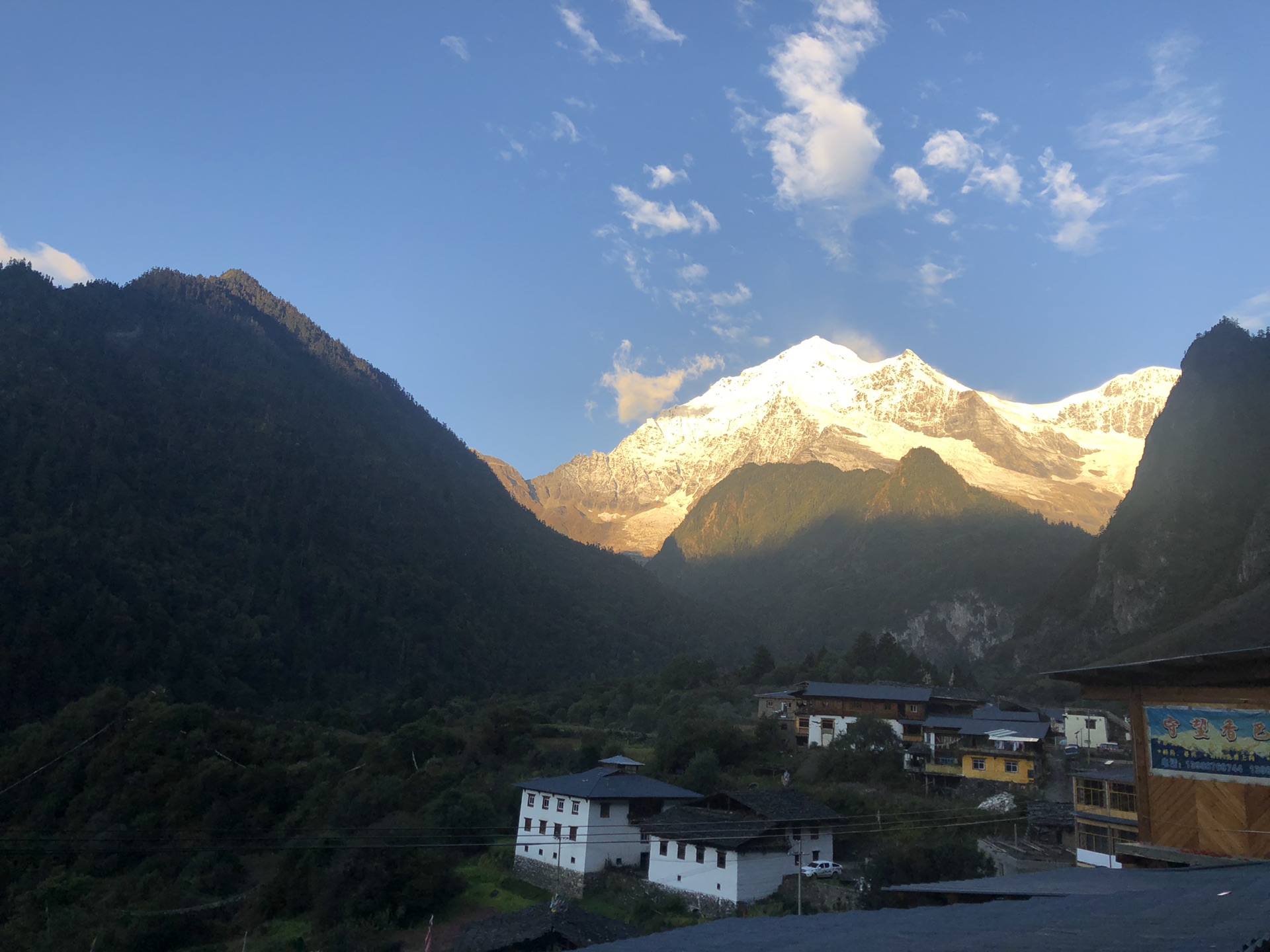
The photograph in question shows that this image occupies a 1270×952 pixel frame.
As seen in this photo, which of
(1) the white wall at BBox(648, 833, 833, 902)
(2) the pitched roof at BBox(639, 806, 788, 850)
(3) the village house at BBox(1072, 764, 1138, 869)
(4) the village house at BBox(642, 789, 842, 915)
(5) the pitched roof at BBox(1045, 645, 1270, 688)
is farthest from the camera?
(2) the pitched roof at BBox(639, 806, 788, 850)

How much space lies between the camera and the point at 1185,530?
96.0 m

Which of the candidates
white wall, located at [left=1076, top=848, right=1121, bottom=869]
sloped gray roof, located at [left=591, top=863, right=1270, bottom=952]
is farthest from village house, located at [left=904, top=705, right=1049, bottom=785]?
sloped gray roof, located at [left=591, top=863, right=1270, bottom=952]

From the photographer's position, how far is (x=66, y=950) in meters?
26.0

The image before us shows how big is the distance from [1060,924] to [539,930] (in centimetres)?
1771

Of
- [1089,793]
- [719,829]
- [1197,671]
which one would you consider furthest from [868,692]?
[1197,671]

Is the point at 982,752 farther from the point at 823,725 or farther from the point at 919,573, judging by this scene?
the point at 919,573

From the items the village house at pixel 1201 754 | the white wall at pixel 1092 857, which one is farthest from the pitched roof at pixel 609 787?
the village house at pixel 1201 754

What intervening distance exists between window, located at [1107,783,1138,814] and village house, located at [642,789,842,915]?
9.67 metres

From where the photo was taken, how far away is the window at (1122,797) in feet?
61.0

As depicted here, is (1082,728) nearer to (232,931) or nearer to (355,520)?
(232,931)

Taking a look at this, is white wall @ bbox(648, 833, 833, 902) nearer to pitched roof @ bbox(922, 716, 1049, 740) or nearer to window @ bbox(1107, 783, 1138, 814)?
window @ bbox(1107, 783, 1138, 814)

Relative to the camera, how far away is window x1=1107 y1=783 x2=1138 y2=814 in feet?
61.0

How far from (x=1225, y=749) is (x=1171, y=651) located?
7216 cm


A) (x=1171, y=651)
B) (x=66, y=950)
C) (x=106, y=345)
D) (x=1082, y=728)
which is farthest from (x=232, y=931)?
(x=106, y=345)
